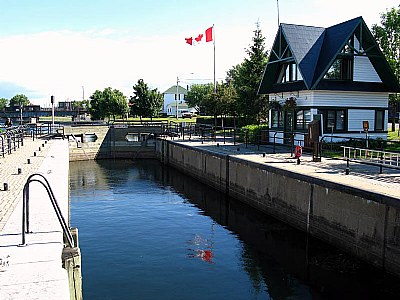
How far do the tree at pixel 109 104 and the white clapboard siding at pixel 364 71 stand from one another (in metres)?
62.0

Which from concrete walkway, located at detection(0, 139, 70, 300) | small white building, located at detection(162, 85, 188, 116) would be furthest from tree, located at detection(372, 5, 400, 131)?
small white building, located at detection(162, 85, 188, 116)

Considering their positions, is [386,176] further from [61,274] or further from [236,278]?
[61,274]

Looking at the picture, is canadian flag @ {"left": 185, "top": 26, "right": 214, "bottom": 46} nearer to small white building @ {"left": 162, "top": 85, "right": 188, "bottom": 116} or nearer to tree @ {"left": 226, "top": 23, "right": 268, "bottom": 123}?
tree @ {"left": 226, "top": 23, "right": 268, "bottom": 123}

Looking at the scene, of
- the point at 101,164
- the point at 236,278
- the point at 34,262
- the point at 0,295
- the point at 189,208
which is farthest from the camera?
the point at 101,164

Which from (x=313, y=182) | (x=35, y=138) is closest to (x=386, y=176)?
(x=313, y=182)

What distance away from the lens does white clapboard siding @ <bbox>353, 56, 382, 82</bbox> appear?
2780 centimetres

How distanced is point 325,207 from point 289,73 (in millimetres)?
16383

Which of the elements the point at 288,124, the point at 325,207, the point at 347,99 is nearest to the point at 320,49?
the point at 347,99

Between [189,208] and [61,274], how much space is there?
51.9 ft

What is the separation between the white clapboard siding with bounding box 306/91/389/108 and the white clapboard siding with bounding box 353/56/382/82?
94 centimetres

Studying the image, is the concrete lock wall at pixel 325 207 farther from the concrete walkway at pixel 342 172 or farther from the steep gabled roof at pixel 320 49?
the steep gabled roof at pixel 320 49

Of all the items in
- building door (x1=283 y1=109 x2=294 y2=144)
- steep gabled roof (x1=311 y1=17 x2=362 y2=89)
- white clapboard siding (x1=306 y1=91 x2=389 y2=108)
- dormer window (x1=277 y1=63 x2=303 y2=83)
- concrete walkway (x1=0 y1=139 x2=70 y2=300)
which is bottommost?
concrete walkway (x1=0 y1=139 x2=70 y2=300)

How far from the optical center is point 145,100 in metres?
69.9

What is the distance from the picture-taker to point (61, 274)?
21.8 feet
